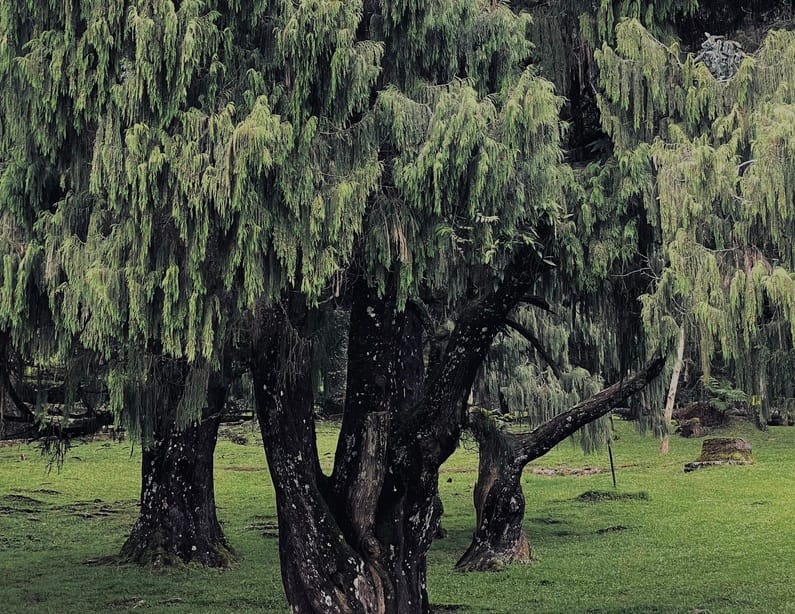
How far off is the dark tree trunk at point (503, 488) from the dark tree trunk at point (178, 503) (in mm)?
3348

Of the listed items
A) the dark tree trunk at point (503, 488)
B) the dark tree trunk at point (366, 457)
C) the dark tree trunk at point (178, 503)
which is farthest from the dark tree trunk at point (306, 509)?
the dark tree trunk at point (178, 503)

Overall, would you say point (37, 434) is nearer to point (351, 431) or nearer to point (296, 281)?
point (351, 431)

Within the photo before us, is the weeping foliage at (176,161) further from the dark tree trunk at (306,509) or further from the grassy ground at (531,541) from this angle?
the grassy ground at (531,541)

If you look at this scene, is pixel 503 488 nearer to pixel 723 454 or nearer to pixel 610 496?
pixel 610 496

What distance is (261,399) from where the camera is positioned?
700 centimetres

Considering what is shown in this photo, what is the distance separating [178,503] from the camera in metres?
12.0

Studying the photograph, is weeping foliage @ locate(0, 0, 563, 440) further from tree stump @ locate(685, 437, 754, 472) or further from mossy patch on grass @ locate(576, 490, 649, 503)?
tree stump @ locate(685, 437, 754, 472)

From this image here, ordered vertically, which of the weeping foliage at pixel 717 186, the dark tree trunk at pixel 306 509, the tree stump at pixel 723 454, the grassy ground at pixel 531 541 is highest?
the weeping foliage at pixel 717 186

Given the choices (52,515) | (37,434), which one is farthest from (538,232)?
(52,515)

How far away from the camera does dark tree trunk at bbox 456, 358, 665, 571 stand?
354 inches

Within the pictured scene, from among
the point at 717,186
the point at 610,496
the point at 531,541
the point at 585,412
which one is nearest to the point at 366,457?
the point at 585,412

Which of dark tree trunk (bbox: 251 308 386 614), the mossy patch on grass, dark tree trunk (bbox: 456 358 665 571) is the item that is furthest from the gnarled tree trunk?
the mossy patch on grass

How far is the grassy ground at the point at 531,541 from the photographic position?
10.1m

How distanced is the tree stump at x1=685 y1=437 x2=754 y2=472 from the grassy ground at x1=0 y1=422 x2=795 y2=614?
472 mm
